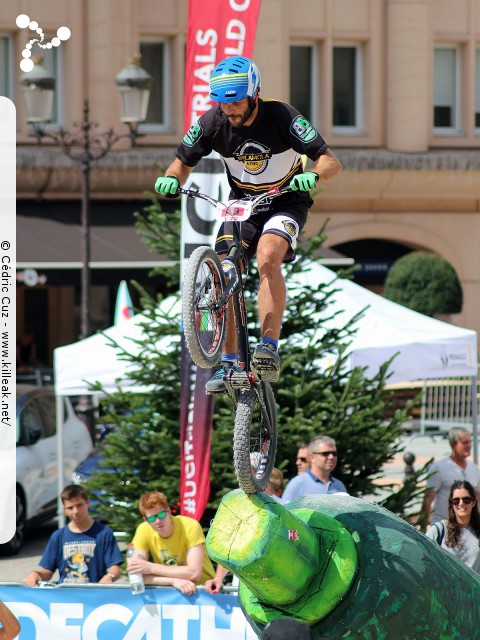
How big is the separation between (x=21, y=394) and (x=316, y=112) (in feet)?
49.4

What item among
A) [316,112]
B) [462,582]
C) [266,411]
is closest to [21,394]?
[266,411]

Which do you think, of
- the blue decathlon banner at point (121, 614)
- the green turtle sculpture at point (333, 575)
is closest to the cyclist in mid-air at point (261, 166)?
the green turtle sculpture at point (333, 575)

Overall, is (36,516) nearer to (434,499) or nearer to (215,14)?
(434,499)

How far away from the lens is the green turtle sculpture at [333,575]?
458 centimetres

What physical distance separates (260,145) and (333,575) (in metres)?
2.19

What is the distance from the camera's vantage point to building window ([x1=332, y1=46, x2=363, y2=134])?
27.8m

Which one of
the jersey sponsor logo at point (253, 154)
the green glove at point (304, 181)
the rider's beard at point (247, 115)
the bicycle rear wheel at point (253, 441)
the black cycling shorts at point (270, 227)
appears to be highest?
the rider's beard at point (247, 115)

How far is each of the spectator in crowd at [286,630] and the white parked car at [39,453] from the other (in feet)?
28.9

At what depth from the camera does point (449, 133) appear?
28562 mm

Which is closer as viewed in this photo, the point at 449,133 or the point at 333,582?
the point at 333,582

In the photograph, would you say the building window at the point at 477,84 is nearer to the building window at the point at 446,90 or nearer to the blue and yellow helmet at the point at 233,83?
the building window at the point at 446,90

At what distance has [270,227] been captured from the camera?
20.1 feet

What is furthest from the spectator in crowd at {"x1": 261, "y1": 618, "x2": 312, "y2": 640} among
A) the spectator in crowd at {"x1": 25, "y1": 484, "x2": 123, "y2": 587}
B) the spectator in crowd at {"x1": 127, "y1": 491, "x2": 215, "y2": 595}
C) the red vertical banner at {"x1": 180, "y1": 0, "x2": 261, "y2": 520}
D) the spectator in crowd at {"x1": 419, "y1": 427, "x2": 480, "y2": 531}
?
the spectator in crowd at {"x1": 419, "y1": 427, "x2": 480, "y2": 531}

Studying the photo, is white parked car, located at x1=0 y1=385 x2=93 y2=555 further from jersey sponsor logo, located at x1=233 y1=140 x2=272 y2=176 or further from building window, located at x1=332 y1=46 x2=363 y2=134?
building window, located at x1=332 y1=46 x2=363 y2=134
